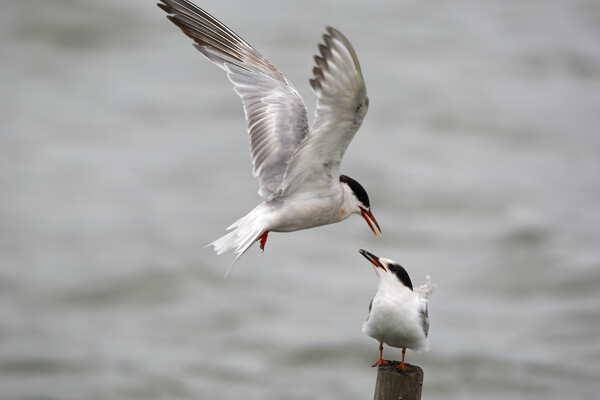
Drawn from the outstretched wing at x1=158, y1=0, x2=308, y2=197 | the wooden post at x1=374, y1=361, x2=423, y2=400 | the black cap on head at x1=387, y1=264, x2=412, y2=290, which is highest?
the outstretched wing at x1=158, y1=0, x2=308, y2=197

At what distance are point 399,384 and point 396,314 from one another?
0.49m

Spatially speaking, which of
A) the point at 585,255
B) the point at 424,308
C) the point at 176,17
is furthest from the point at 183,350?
the point at 424,308

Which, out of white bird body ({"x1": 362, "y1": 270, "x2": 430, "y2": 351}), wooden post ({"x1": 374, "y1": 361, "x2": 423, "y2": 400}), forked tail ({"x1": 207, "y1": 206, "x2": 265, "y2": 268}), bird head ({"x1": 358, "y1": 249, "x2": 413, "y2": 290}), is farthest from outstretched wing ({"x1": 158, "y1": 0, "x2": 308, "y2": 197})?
wooden post ({"x1": 374, "y1": 361, "x2": 423, "y2": 400})

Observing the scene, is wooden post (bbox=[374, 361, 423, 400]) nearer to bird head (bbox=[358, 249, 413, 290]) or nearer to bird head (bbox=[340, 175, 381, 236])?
bird head (bbox=[358, 249, 413, 290])

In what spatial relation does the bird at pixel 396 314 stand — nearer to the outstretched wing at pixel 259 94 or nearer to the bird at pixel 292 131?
the bird at pixel 292 131

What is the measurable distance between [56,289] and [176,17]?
12.9 m

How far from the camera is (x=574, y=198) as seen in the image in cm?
2184

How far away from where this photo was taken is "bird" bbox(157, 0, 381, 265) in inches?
210

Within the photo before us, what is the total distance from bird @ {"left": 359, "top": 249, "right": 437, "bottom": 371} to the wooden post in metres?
0.15

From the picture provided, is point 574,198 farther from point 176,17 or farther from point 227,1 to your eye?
point 176,17

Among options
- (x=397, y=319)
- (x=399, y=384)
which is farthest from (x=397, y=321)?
(x=399, y=384)

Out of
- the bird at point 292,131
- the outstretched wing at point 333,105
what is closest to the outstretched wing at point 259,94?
the bird at point 292,131

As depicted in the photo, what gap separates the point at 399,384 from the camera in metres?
5.31

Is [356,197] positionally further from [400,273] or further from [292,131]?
[292,131]
